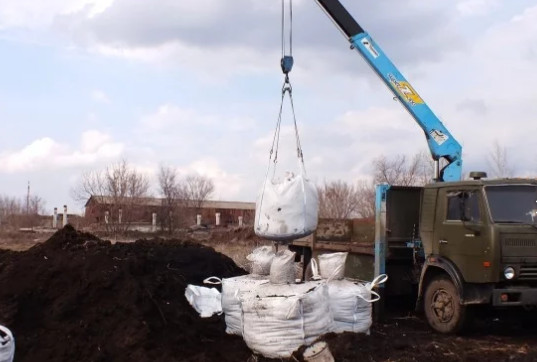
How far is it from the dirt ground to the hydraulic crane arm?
8.76 ft

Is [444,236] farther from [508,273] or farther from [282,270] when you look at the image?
[282,270]

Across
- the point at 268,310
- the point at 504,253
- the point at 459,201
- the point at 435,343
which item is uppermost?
the point at 459,201

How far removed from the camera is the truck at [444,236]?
7859 millimetres

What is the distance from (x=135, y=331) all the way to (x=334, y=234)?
5093 millimetres

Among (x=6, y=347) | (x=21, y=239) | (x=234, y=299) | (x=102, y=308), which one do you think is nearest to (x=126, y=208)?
(x=21, y=239)

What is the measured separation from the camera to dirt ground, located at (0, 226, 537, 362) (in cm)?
679

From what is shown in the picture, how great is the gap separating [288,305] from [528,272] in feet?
11.1

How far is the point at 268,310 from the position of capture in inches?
265

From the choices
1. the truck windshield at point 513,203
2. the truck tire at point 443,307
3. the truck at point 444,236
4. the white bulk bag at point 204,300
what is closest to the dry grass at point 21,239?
the white bulk bag at point 204,300

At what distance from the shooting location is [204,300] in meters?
8.66

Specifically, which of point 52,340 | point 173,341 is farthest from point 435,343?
point 52,340

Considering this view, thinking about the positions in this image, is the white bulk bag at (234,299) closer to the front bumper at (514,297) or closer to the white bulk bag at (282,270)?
the white bulk bag at (282,270)

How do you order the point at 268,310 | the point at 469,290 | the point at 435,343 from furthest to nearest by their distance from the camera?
the point at 469,290
the point at 435,343
the point at 268,310

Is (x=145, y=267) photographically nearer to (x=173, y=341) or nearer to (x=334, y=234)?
(x=173, y=341)
